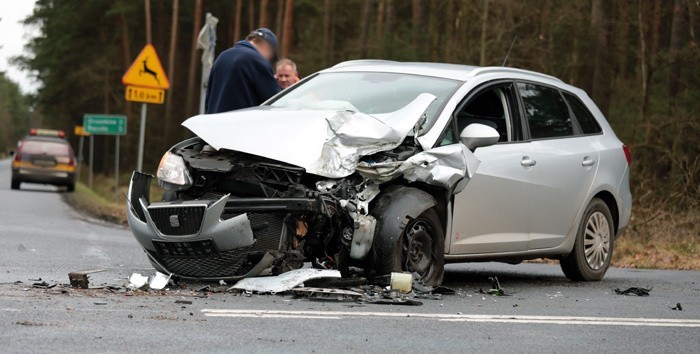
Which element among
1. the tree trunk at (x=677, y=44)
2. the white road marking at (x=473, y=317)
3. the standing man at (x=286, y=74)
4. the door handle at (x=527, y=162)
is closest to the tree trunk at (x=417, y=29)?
the tree trunk at (x=677, y=44)

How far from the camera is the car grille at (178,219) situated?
7863 mm

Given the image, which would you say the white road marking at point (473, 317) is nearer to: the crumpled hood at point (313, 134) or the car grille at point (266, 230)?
the car grille at point (266, 230)

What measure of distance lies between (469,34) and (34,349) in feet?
80.2

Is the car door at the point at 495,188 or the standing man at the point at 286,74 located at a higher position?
the standing man at the point at 286,74

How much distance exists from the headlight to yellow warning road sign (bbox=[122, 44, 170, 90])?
1410 centimetres

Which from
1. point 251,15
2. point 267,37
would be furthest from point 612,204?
point 251,15

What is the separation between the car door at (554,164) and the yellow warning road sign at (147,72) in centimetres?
1271

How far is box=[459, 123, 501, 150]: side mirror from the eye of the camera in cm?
876

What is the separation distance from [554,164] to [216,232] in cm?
337

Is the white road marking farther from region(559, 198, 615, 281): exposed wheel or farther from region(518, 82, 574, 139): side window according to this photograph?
region(559, 198, 615, 281): exposed wheel

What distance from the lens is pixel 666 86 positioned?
27.3m

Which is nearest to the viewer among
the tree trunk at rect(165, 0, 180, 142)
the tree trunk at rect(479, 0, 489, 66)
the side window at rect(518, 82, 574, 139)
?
the side window at rect(518, 82, 574, 139)

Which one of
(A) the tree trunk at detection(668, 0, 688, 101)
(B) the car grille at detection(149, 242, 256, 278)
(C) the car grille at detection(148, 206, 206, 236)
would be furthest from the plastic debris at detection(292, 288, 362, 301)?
(A) the tree trunk at detection(668, 0, 688, 101)

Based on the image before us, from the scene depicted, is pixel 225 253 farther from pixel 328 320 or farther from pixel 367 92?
pixel 367 92
